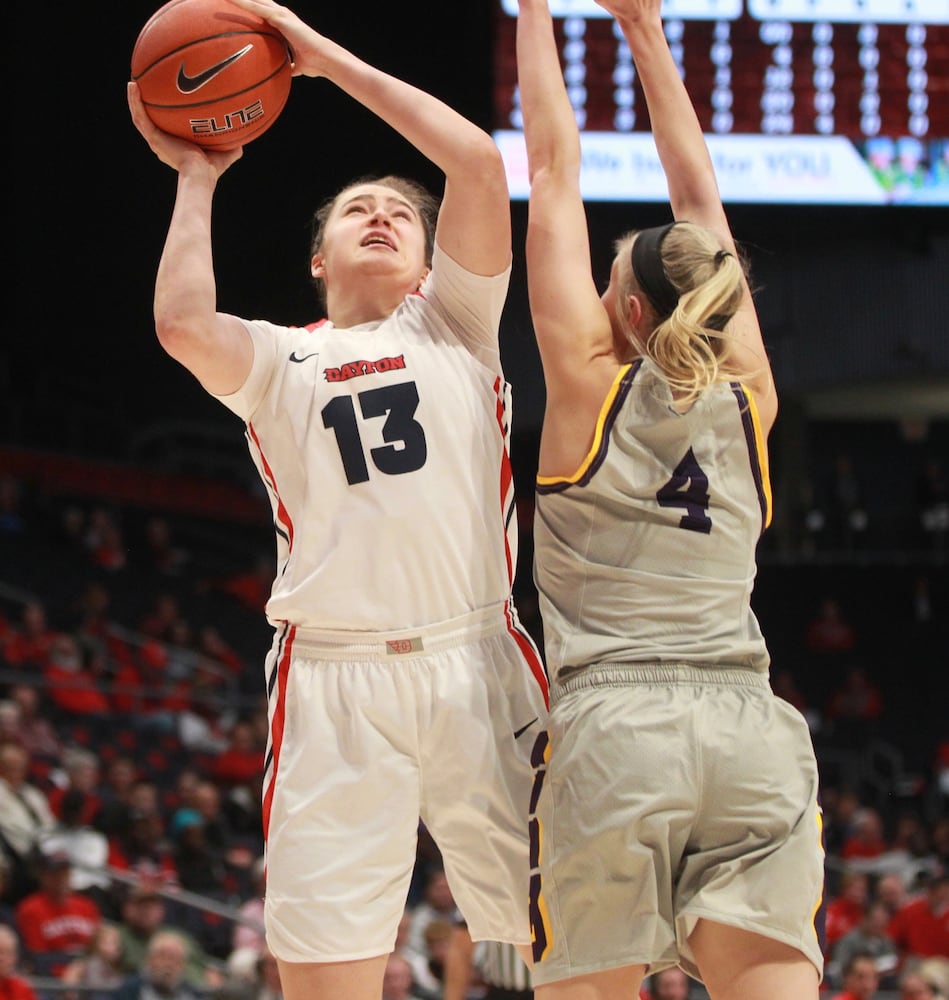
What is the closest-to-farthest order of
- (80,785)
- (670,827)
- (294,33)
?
1. (670,827)
2. (294,33)
3. (80,785)

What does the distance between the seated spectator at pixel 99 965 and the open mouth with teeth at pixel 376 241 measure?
177 inches

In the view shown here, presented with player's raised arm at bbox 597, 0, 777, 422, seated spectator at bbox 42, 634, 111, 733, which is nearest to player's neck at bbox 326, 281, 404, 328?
player's raised arm at bbox 597, 0, 777, 422

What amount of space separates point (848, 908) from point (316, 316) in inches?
279

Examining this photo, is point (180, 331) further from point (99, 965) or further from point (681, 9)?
point (681, 9)

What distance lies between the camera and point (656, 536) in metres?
2.59

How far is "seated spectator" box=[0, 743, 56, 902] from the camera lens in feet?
25.2

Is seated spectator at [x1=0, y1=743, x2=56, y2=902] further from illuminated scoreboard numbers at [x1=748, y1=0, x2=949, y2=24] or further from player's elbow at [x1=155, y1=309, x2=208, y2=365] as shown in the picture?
illuminated scoreboard numbers at [x1=748, y1=0, x2=949, y2=24]

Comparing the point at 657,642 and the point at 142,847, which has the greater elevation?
the point at 657,642

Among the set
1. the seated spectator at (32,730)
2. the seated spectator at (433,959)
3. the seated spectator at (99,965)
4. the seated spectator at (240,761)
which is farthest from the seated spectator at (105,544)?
the seated spectator at (99,965)

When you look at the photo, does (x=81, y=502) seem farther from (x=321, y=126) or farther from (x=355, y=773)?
(x=355, y=773)

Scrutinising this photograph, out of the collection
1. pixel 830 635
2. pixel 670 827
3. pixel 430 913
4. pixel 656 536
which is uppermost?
pixel 656 536

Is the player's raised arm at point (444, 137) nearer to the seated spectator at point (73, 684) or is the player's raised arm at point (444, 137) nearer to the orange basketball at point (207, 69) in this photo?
the orange basketball at point (207, 69)

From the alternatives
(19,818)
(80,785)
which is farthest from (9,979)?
(80,785)

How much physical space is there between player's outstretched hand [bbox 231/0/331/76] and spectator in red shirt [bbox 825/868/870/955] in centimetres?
724
